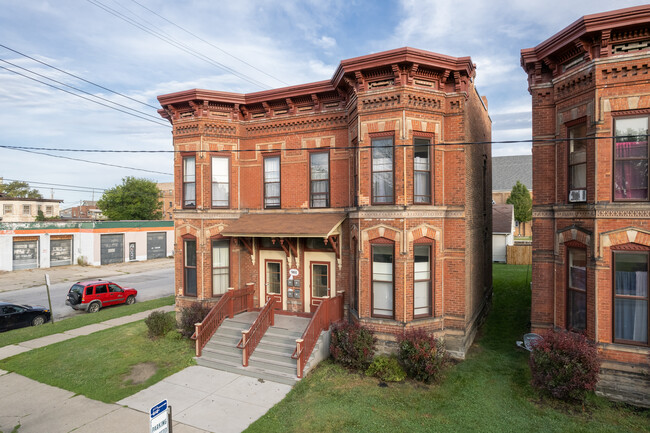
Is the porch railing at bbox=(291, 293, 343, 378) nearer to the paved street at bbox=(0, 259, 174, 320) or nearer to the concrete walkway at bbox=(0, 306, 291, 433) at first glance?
the concrete walkway at bbox=(0, 306, 291, 433)

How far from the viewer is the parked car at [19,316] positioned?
17.2m

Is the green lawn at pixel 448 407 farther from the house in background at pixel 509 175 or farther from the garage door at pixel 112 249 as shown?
the house in background at pixel 509 175

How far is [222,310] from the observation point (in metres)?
14.0

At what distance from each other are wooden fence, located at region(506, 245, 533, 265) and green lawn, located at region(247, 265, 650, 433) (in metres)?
22.6

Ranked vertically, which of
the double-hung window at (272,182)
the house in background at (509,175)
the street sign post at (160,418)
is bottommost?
the street sign post at (160,418)

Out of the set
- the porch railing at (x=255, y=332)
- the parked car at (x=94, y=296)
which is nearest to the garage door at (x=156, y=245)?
the parked car at (x=94, y=296)

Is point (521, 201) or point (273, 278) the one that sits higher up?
point (521, 201)

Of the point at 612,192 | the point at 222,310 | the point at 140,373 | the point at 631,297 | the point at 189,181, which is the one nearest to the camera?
the point at 631,297

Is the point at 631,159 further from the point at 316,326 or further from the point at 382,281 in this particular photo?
the point at 316,326

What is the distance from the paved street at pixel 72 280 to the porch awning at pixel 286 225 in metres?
13.6

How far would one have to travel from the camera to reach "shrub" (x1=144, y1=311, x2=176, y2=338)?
14648mm

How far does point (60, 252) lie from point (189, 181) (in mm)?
33748

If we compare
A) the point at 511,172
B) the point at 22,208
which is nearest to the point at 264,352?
the point at 22,208

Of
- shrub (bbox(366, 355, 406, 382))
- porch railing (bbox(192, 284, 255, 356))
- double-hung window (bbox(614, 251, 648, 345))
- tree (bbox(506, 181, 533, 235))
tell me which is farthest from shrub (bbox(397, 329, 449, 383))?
tree (bbox(506, 181, 533, 235))
